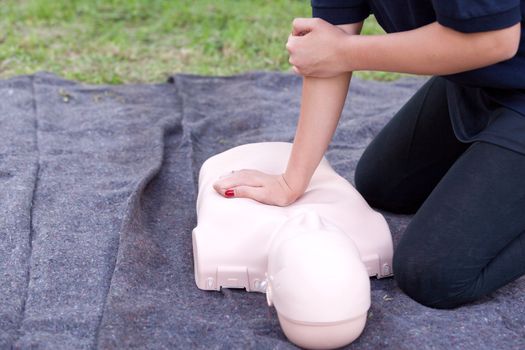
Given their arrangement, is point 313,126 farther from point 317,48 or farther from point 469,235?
point 469,235

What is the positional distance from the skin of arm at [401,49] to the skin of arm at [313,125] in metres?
0.05

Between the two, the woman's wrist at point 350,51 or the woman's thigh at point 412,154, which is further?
the woman's thigh at point 412,154

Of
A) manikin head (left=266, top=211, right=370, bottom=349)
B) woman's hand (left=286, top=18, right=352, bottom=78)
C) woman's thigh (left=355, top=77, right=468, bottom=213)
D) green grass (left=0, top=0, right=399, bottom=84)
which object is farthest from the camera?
green grass (left=0, top=0, right=399, bottom=84)

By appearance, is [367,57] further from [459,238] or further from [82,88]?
[82,88]

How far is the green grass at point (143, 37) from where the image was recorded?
9.43ft

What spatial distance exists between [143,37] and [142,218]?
170cm

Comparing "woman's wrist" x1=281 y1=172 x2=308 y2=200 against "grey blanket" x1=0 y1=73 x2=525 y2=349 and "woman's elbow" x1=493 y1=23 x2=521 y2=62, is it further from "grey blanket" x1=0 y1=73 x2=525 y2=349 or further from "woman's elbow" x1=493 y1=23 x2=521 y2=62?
"woman's elbow" x1=493 y1=23 x2=521 y2=62

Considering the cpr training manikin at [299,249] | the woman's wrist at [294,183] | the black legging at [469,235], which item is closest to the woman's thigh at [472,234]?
the black legging at [469,235]

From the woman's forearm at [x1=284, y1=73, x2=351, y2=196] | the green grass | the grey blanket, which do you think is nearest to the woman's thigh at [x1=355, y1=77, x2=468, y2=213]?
the grey blanket

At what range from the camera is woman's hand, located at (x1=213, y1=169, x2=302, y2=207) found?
1509mm

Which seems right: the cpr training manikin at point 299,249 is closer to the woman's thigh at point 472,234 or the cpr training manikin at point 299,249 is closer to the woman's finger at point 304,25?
the woman's thigh at point 472,234

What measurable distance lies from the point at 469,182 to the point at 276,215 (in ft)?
1.16

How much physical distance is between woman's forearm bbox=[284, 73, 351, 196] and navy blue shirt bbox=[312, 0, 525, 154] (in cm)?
14

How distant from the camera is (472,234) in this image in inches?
53.2
